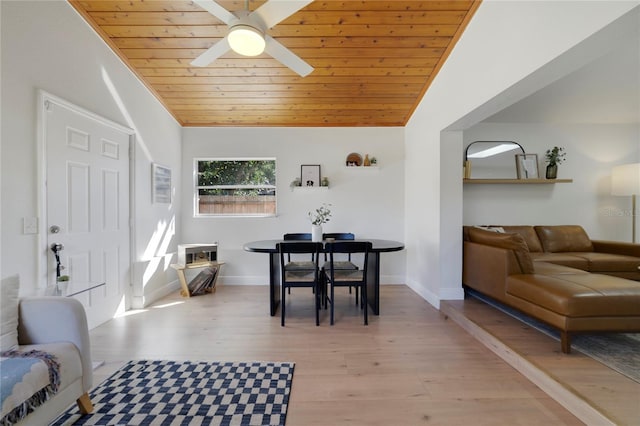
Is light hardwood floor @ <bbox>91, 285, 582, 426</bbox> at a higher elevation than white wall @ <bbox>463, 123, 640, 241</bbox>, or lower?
lower

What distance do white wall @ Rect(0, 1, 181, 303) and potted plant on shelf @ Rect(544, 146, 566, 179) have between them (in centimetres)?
566

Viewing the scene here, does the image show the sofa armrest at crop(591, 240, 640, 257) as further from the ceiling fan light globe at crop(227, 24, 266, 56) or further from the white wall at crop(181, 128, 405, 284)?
the ceiling fan light globe at crop(227, 24, 266, 56)

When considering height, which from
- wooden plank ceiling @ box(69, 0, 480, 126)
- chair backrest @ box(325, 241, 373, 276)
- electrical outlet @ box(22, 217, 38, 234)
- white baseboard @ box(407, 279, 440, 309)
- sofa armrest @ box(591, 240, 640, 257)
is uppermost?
wooden plank ceiling @ box(69, 0, 480, 126)

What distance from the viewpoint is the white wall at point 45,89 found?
1915 millimetres

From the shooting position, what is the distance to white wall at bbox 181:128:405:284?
4332mm

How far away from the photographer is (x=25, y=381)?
1.21m

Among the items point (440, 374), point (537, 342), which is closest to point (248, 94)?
point (440, 374)

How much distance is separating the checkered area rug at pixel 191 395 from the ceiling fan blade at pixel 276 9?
2.47 meters

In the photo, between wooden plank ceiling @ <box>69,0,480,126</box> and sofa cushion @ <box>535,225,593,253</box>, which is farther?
sofa cushion @ <box>535,225,593,253</box>

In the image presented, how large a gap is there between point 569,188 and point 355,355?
432 cm

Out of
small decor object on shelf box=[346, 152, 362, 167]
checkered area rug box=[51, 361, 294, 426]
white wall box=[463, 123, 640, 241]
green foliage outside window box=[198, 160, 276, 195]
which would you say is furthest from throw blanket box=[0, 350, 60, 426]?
white wall box=[463, 123, 640, 241]

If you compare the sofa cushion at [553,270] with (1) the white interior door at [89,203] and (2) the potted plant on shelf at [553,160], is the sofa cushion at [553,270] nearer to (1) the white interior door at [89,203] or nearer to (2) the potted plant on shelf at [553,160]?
(2) the potted plant on shelf at [553,160]

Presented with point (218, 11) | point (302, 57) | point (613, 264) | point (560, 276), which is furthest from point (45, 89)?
point (613, 264)

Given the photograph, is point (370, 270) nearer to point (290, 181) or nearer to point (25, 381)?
point (290, 181)
